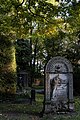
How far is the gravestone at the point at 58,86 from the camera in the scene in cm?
1290

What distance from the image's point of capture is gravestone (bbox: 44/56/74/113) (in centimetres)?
1290

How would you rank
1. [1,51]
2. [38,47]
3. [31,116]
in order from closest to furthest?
[31,116] → [1,51] → [38,47]

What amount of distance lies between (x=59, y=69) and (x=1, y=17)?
5.35m

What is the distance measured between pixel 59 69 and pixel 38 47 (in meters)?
29.9

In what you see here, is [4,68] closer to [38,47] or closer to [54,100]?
[54,100]

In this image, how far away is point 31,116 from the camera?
40.7 feet

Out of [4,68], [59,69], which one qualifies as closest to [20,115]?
[59,69]

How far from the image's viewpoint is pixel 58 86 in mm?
12969

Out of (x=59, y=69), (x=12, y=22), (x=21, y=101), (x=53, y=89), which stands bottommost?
(x=21, y=101)

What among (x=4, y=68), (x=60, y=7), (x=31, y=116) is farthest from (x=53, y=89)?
(x=4, y=68)

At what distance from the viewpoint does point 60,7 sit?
501 inches

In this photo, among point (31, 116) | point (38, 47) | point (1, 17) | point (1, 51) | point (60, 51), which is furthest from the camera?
point (38, 47)

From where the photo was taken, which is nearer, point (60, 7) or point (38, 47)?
point (60, 7)

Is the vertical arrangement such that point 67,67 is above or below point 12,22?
below
